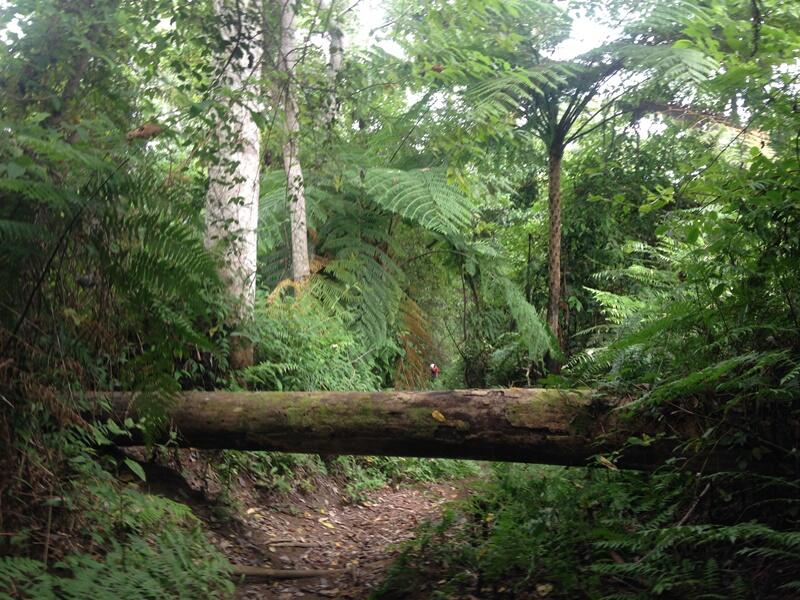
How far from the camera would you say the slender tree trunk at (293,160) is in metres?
4.53

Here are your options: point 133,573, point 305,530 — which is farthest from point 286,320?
point 133,573

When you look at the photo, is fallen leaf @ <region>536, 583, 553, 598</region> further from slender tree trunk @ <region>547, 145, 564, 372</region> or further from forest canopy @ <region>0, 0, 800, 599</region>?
slender tree trunk @ <region>547, 145, 564, 372</region>

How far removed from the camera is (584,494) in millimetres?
3525

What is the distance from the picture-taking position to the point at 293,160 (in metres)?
5.91

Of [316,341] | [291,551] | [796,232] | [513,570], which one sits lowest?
[291,551]

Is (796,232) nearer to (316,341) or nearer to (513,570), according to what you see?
(513,570)

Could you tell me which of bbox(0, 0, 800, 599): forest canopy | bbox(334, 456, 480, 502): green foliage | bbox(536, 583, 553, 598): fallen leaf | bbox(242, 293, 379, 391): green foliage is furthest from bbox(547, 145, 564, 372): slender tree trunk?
bbox(536, 583, 553, 598): fallen leaf

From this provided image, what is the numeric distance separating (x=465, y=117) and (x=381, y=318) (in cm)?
241

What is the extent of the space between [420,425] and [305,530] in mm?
1919

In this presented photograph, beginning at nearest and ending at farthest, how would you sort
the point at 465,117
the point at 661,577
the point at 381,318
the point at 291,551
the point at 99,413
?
the point at 661,577, the point at 99,413, the point at 291,551, the point at 465,117, the point at 381,318

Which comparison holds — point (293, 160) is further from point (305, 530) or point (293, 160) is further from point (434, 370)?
point (434, 370)

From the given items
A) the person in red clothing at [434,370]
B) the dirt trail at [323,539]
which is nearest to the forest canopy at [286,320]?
the dirt trail at [323,539]

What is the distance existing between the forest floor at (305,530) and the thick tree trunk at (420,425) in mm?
620

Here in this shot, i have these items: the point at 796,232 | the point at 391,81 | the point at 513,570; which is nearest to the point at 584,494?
the point at 513,570
